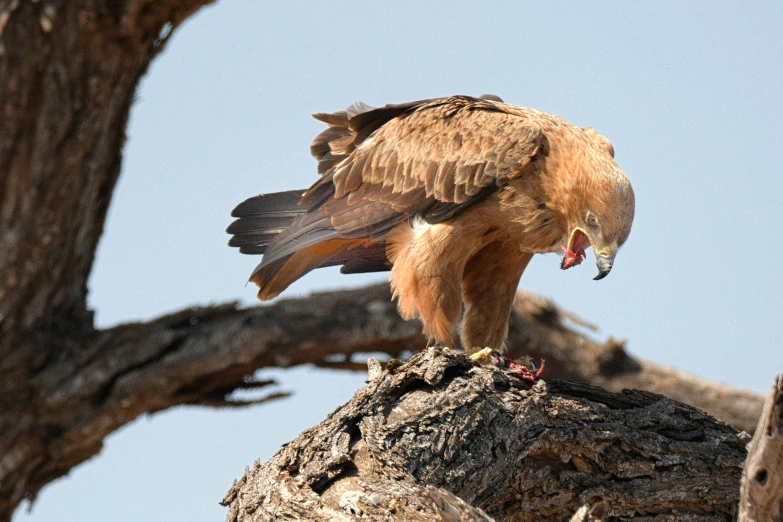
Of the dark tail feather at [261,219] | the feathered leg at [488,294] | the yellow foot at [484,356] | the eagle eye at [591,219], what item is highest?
the dark tail feather at [261,219]

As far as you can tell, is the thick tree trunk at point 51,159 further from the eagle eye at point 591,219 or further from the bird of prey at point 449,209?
the eagle eye at point 591,219

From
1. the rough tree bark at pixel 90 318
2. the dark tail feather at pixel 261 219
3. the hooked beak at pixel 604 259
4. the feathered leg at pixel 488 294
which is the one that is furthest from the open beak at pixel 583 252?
the rough tree bark at pixel 90 318

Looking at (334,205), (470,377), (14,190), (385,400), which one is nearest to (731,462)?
(470,377)

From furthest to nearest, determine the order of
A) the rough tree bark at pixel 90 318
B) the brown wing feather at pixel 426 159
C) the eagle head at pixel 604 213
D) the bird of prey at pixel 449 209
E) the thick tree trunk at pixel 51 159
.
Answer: the rough tree bark at pixel 90 318, the thick tree trunk at pixel 51 159, the brown wing feather at pixel 426 159, the bird of prey at pixel 449 209, the eagle head at pixel 604 213

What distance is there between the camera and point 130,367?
9227 mm

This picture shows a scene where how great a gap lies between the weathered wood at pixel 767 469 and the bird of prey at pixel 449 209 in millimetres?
2273

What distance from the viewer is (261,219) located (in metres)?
7.30

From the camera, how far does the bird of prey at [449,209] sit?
6027 millimetres

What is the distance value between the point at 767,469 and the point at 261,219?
4639 millimetres

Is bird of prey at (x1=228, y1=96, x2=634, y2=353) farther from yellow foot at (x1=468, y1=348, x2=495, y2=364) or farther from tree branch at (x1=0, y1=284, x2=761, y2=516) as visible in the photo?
tree branch at (x1=0, y1=284, x2=761, y2=516)

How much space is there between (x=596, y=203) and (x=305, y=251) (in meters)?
2.25

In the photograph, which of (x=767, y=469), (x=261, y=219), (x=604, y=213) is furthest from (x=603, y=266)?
(x=261, y=219)

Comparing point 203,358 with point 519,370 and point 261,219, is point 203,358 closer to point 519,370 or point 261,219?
point 261,219

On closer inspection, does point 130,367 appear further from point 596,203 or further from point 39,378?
point 596,203
